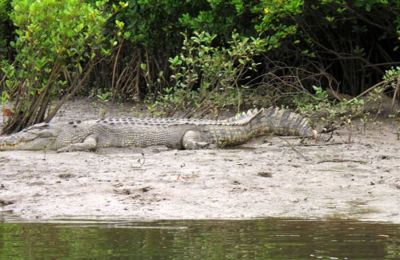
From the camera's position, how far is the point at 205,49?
38.0 feet

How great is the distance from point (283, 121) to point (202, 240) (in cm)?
577

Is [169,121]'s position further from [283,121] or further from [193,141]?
[283,121]

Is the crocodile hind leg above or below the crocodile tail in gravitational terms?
below

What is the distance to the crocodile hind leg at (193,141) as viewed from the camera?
421 inches

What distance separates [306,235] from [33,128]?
524 cm

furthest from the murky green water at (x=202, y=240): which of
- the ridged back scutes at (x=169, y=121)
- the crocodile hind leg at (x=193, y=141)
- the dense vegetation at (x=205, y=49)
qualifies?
the dense vegetation at (x=205, y=49)

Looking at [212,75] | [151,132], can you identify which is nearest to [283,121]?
[212,75]

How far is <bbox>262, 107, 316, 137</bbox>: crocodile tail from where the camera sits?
36.9 ft

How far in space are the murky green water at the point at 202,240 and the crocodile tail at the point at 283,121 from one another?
464 centimetres

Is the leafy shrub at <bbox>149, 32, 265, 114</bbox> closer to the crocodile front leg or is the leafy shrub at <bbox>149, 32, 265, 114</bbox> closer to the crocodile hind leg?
the crocodile hind leg

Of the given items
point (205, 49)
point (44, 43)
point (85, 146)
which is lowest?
point (85, 146)

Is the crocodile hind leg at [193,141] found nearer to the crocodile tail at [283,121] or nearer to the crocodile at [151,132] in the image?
the crocodile at [151,132]

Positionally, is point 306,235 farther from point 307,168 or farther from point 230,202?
point 307,168

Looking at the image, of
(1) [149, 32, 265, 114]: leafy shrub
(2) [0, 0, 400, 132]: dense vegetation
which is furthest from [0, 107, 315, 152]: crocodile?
(1) [149, 32, 265, 114]: leafy shrub
